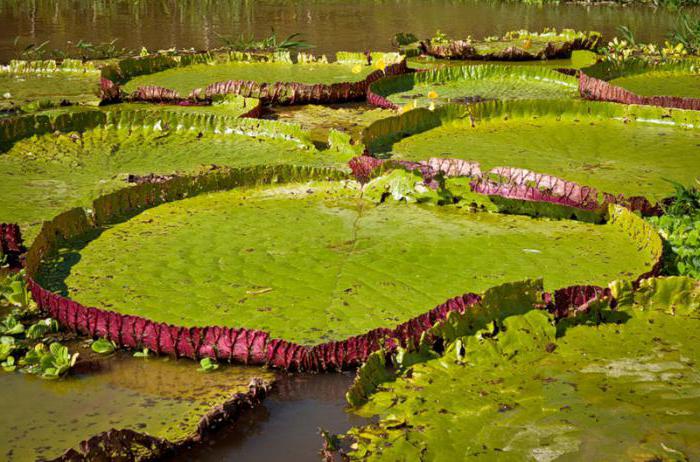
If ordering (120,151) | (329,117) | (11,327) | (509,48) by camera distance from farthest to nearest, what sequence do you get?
1. (509,48)
2. (329,117)
3. (120,151)
4. (11,327)

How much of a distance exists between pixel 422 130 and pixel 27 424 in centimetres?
345

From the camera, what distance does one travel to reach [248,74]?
7.85m

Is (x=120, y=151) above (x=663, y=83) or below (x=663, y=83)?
below

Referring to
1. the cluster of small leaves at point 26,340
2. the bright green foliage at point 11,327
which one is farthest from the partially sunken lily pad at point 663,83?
the bright green foliage at point 11,327

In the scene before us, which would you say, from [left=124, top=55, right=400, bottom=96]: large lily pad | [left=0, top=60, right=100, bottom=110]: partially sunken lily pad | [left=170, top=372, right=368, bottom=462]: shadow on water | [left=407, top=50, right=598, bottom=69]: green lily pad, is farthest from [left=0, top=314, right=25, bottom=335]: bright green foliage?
[left=407, top=50, right=598, bottom=69]: green lily pad

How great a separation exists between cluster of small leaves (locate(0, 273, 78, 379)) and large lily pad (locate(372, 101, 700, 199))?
2.24 meters

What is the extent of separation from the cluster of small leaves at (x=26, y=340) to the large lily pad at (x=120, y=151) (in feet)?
2.38

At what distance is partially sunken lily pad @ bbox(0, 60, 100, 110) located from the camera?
6688 millimetres

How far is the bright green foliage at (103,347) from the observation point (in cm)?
335

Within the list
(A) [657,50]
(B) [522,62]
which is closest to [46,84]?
(B) [522,62]

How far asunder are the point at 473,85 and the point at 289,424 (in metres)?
4.82

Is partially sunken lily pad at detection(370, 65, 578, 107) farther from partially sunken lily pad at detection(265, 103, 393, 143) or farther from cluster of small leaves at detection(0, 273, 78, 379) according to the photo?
cluster of small leaves at detection(0, 273, 78, 379)

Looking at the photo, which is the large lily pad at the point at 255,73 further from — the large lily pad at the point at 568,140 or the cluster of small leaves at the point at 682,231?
the cluster of small leaves at the point at 682,231

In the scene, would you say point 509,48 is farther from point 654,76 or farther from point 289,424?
point 289,424
